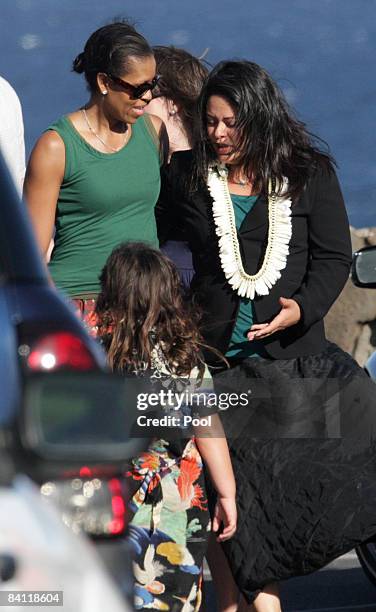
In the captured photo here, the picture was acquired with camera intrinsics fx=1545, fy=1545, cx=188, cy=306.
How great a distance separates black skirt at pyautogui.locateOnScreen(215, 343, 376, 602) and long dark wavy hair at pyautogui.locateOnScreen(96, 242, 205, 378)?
14.1 inches

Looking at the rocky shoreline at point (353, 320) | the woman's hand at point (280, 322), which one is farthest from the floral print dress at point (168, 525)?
the rocky shoreline at point (353, 320)

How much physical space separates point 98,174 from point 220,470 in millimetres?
978

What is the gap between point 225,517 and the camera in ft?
13.7

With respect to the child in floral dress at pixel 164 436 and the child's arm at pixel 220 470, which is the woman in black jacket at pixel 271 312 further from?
the child in floral dress at pixel 164 436

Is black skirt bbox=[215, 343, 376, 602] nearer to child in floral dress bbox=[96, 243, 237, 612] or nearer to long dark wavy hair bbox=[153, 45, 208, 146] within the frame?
child in floral dress bbox=[96, 243, 237, 612]

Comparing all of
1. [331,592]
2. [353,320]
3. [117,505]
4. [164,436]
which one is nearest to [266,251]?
[164,436]

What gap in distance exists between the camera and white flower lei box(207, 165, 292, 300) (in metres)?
4.45

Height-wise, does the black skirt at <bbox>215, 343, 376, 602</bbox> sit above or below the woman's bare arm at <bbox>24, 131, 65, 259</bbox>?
below

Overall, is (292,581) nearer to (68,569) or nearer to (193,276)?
(193,276)

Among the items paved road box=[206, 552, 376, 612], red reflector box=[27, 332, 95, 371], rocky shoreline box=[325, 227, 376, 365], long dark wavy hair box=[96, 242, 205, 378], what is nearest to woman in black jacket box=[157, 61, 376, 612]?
long dark wavy hair box=[96, 242, 205, 378]

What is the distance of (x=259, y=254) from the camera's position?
4484 mm

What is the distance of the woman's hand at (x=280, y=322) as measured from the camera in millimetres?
→ 4371

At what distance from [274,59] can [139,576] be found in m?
7.04

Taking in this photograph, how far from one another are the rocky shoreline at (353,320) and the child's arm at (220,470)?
489 cm
